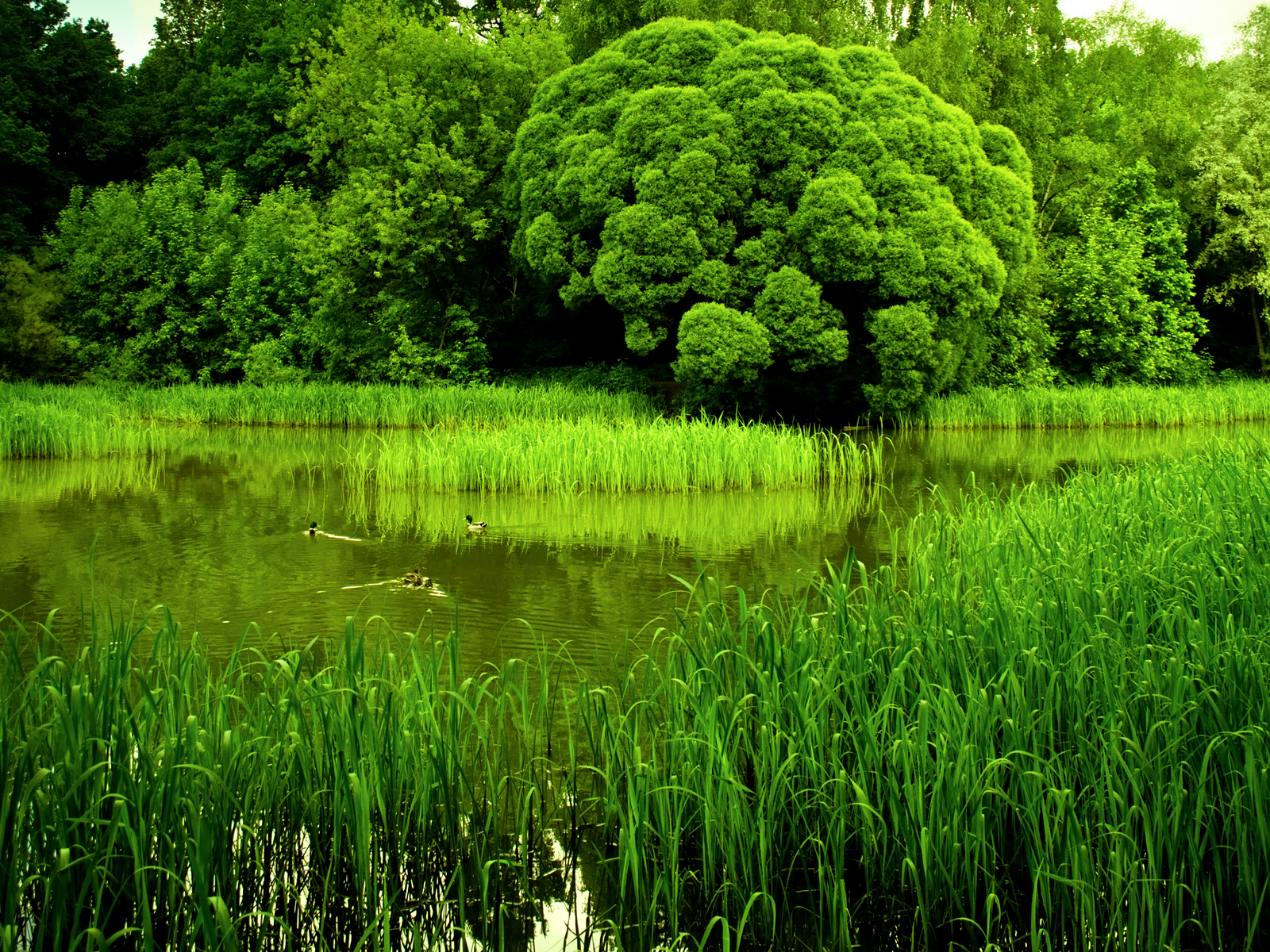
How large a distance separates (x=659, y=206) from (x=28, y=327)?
14238mm

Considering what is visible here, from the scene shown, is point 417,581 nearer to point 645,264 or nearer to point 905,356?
point 645,264

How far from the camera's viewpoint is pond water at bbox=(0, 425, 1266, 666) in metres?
6.41

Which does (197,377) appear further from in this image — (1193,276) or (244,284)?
(1193,276)

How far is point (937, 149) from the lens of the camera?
727 inches

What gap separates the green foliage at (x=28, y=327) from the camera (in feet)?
77.0

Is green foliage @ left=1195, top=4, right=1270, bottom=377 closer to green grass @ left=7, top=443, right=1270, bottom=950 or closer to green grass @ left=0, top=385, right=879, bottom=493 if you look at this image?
green grass @ left=0, top=385, right=879, bottom=493

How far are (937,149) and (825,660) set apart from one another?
16.0 metres

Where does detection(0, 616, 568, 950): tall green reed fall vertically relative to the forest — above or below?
below

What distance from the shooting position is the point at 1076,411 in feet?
67.7

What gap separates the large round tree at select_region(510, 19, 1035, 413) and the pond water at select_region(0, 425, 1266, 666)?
3.62m

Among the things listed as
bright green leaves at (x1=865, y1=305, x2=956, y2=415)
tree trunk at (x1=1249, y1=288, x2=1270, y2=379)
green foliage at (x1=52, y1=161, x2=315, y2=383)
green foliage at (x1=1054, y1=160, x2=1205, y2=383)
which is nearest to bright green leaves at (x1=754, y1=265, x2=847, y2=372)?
bright green leaves at (x1=865, y1=305, x2=956, y2=415)

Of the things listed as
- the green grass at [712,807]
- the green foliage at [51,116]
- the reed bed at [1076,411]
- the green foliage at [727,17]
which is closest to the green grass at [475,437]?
the reed bed at [1076,411]

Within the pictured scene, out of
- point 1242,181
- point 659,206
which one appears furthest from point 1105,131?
point 659,206

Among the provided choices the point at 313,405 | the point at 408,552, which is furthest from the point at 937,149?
the point at 408,552
